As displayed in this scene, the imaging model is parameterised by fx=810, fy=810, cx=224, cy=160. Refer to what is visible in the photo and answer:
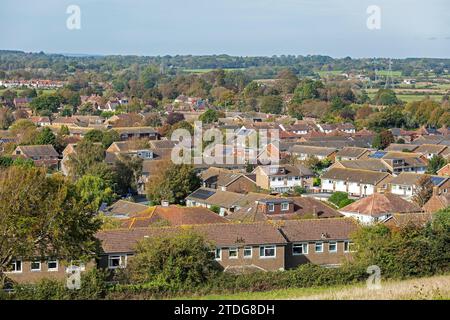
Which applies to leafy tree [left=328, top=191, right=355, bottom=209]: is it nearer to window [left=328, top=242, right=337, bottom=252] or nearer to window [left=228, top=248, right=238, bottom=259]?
window [left=328, top=242, right=337, bottom=252]

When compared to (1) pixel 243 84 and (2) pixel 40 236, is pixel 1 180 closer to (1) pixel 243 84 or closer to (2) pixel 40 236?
(2) pixel 40 236

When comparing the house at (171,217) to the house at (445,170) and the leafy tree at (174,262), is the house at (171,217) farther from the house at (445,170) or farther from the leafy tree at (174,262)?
the house at (445,170)

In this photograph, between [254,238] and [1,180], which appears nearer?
[1,180]

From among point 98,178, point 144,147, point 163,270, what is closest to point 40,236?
point 163,270

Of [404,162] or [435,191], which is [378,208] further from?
[404,162]

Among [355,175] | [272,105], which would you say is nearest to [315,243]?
[355,175]

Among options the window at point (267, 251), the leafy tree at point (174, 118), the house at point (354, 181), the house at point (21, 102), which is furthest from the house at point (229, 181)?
the house at point (21, 102)
